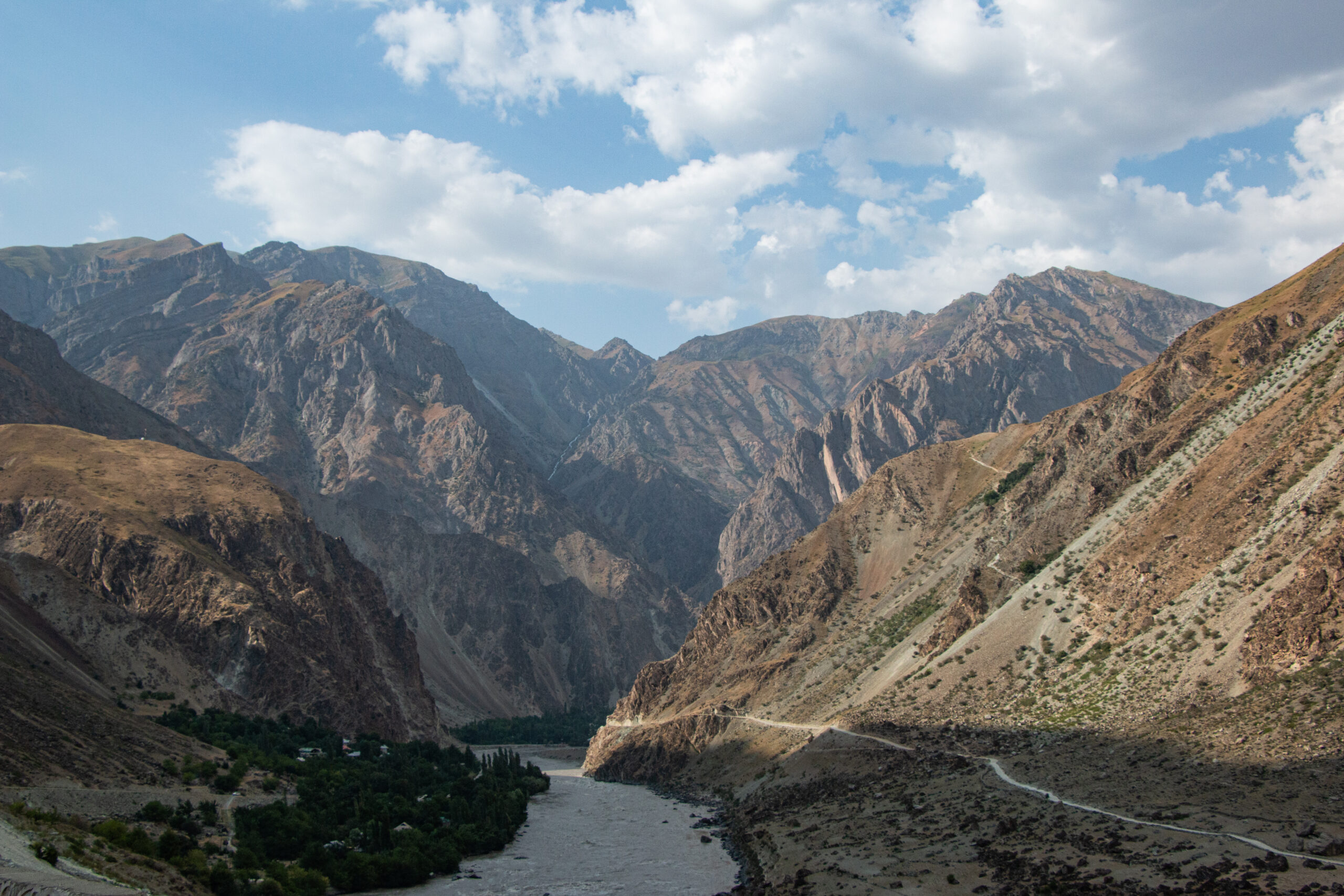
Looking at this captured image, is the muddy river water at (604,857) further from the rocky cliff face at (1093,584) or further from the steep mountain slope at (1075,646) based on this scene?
the rocky cliff face at (1093,584)

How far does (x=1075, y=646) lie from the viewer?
79438 mm

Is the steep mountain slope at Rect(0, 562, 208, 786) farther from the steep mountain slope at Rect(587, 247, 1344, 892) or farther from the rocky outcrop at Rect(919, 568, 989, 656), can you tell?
the rocky outcrop at Rect(919, 568, 989, 656)

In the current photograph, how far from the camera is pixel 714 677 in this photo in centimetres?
13312

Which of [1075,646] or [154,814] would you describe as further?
[1075,646]

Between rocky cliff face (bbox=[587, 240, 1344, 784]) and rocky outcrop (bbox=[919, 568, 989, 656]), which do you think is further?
rocky outcrop (bbox=[919, 568, 989, 656])

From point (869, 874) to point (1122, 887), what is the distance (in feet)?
53.3

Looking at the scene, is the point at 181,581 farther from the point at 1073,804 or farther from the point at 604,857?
the point at 1073,804

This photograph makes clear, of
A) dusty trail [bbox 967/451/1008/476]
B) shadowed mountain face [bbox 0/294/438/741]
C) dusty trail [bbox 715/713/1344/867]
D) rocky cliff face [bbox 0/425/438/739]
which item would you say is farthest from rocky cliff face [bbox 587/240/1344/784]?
rocky cliff face [bbox 0/425/438/739]

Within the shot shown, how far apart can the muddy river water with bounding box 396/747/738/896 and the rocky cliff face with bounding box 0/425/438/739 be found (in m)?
40.3

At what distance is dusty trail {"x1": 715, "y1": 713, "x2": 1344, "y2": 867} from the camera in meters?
38.3

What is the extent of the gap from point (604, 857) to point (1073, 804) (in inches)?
1613

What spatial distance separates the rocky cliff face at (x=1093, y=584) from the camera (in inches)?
2400

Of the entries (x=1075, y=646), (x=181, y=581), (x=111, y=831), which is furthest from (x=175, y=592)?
(x=1075, y=646)

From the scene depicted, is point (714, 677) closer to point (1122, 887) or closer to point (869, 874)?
point (869, 874)
